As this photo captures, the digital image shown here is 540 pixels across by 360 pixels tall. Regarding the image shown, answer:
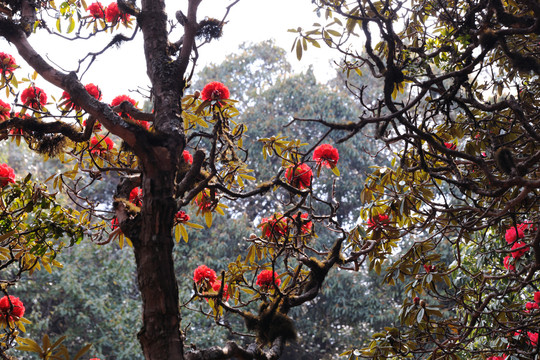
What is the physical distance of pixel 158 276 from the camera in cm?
136

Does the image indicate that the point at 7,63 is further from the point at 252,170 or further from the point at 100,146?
the point at 252,170

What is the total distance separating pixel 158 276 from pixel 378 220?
1283 millimetres

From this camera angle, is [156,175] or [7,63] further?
[7,63]

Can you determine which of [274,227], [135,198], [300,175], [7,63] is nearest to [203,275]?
[274,227]

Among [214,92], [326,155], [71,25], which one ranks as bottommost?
[326,155]

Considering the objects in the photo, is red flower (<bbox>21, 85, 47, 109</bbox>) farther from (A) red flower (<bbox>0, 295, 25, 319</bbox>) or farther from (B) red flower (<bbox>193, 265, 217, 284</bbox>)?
(B) red flower (<bbox>193, 265, 217, 284</bbox>)

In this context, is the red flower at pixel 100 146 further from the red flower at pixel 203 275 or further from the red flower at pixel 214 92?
the red flower at pixel 203 275

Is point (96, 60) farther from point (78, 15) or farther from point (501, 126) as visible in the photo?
point (501, 126)

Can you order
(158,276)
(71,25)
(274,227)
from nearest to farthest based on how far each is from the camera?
(158,276) < (274,227) < (71,25)

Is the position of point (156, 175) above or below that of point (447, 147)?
below

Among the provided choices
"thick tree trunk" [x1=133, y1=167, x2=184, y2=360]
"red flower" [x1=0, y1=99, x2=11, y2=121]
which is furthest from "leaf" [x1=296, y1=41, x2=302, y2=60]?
"red flower" [x1=0, y1=99, x2=11, y2=121]

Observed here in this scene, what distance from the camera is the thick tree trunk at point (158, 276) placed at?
1332mm

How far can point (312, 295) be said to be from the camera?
72.8 inches

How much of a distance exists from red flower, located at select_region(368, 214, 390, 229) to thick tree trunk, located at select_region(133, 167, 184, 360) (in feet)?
3.72
